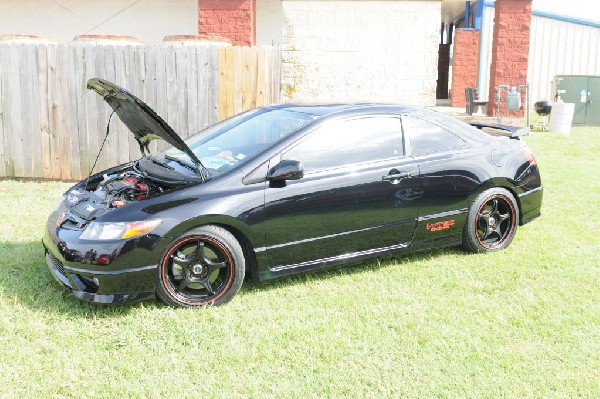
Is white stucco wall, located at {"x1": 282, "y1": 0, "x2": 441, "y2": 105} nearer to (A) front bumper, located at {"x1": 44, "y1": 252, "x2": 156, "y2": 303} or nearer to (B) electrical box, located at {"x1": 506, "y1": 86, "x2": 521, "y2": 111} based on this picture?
(B) electrical box, located at {"x1": 506, "y1": 86, "x2": 521, "y2": 111}

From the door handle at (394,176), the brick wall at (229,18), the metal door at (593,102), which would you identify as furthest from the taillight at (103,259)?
the metal door at (593,102)

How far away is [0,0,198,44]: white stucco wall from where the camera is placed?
13.7 metres

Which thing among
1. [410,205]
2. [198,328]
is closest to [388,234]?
[410,205]

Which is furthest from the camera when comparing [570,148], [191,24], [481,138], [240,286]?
[191,24]

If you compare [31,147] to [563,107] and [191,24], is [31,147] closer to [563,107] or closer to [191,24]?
[191,24]

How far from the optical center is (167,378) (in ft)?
10.7

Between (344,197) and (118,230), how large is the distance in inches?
64.3

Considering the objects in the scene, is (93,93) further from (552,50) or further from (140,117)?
(552,50)

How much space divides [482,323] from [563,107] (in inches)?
497

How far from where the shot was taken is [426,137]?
5.08 metres

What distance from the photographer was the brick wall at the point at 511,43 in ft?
40.9

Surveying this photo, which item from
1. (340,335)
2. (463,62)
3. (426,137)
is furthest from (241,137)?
(463,62)

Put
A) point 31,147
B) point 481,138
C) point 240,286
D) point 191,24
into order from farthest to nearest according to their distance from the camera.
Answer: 1. point 191,24
2. point 31,147
3. point 481,138
4. point 240,286

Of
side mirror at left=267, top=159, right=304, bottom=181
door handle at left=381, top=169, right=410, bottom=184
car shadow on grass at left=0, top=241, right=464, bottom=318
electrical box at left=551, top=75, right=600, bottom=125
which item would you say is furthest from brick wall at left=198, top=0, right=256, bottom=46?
electrical box at left=551, top=75, right=600, bottom=125
